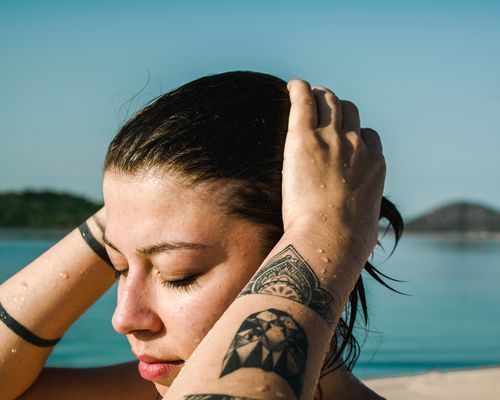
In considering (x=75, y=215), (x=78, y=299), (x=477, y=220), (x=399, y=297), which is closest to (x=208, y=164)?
(x=78, y=299)

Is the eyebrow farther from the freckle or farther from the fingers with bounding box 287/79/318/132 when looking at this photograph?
the freckle

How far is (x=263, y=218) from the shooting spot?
192 cm

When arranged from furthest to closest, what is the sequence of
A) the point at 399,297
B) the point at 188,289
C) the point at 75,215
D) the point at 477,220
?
the point at 477,220 < the point at 75,215 < the point at 399,297 < the point at 188,289

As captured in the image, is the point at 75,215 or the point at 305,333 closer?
the point at 305,333

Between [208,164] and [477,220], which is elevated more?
[208,164]

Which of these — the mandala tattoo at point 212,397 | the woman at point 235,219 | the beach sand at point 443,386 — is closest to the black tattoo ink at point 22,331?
the woman at point 235,219

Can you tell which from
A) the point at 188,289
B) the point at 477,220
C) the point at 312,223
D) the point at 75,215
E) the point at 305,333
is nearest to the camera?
the point at 305,333

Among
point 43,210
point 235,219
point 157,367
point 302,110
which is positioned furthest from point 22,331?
point 43,210

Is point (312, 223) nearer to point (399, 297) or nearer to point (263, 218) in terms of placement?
point (263, 218)

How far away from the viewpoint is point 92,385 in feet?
8.28

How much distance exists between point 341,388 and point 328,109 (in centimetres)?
91

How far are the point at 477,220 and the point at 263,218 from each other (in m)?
55.1

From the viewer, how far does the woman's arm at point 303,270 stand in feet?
4.57

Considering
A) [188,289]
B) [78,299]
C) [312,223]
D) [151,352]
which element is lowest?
[78,299]
